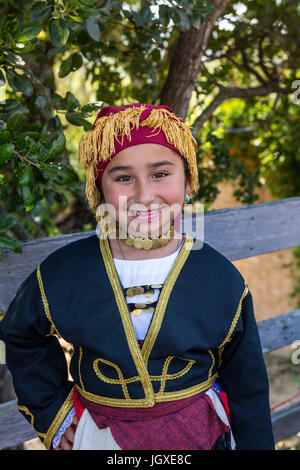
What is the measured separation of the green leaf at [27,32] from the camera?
113 cm

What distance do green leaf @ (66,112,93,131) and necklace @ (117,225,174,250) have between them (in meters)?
0.37

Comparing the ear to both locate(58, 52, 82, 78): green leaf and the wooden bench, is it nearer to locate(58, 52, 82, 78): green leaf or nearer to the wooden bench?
the wooden bench

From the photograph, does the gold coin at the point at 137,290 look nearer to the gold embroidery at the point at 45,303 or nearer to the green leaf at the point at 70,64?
the gold embroidery at the point at 45,303

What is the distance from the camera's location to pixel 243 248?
192 cm

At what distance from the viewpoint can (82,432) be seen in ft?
3.93

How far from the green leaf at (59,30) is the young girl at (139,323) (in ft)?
0.72

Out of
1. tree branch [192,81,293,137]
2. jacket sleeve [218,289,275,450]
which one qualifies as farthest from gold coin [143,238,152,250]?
tree branch [192,81,293,137]

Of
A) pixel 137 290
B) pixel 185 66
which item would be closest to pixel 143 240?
pixel 137 290

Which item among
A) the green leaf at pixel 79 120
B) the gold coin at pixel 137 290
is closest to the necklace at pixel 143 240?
the gold coin at pixel 137 290

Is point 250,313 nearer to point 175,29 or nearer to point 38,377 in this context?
point 38,377

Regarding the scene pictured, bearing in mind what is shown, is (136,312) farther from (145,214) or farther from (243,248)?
(243,248)

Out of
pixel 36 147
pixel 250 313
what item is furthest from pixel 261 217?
pixel 36 147

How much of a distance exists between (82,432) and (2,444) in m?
0.59

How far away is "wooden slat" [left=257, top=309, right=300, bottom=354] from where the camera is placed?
84.1 inches
